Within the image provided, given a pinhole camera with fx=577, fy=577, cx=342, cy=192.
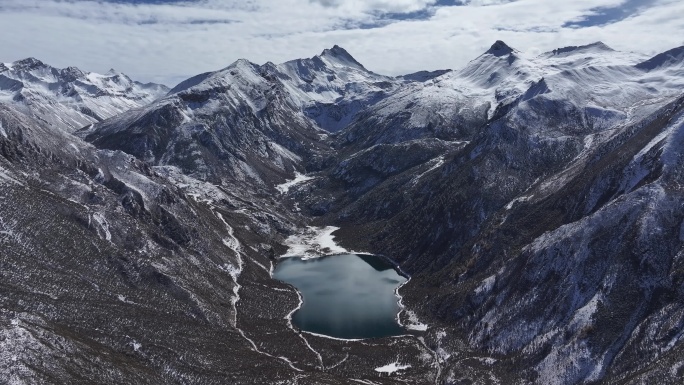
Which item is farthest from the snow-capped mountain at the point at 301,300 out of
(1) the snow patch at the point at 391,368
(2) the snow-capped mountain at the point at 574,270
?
(1) the snow patch at the point at 391,368

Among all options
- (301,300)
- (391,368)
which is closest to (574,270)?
(391,368)

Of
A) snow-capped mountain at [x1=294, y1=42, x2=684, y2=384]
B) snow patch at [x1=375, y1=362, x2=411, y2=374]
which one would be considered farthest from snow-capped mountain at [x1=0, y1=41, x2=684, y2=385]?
snow patch at [x1=375, y1=362, x2=411, y2=374]

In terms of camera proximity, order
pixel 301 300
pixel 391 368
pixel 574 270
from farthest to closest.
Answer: pixel 301 300
pixel 574 270
pixel 391 368

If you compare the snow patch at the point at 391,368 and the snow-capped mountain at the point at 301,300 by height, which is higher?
the snow-capped mountain at the point at 301,300

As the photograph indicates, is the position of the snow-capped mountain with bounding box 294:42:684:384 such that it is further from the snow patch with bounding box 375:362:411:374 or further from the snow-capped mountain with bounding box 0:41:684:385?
the snow patch with bounding box 375:362:411:374

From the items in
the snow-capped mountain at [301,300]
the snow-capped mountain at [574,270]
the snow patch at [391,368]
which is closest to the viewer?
the snow-capped mountain at [301,300]

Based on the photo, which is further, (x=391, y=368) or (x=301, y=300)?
(x=301, y=300)

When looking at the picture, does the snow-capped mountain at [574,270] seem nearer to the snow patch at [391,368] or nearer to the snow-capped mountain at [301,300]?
the snow-capped mountain at [301,300]

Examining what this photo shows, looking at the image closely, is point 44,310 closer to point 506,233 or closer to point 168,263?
point 168,263

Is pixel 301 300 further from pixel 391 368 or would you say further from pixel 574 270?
pixel 574 270

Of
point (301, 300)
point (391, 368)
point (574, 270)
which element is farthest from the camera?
point (301, 300)

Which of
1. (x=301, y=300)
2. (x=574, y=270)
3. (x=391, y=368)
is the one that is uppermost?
(x=574, y=270)
